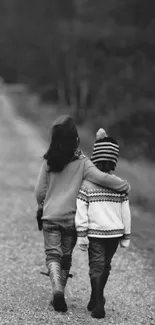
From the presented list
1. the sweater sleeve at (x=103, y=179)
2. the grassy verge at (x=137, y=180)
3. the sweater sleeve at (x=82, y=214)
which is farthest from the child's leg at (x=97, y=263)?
the grassy verge at (x=137, y=180)

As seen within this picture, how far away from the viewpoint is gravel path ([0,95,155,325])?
5.05 meters

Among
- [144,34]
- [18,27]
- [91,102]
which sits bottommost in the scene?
[144,34]

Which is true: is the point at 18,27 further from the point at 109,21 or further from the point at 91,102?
the point at 109,21

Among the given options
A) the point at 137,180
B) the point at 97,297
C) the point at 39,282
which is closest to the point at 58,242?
the point at 97,297

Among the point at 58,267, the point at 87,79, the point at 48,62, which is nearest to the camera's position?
the point at 58,267

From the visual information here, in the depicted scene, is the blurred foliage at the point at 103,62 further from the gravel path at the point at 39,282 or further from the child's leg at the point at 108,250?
the child's leg at the point at 108,250

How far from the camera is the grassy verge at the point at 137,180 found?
1001cm

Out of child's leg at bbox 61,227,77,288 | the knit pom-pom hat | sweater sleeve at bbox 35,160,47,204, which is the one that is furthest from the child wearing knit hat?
sweater sleeve at bbox 35,160,47,204

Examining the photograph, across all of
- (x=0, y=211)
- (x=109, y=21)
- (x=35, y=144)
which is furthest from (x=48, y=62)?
(x=0, y=211)

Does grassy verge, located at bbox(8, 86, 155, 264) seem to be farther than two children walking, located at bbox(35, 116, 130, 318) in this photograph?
Yes

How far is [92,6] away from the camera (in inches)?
795

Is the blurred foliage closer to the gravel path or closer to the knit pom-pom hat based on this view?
the gravel path

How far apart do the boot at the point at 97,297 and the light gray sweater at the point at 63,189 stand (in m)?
0.51

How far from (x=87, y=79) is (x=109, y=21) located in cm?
530
